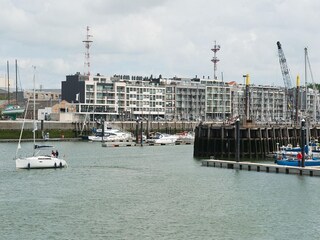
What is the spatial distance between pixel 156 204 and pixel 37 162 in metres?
32.6

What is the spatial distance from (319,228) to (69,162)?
57522mm

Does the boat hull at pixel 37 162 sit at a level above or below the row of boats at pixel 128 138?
below

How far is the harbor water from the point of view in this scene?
49.8 meters

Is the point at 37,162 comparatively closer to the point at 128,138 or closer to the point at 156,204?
the point at 156,204

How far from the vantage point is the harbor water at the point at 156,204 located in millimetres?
49750

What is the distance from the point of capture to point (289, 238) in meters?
47.5

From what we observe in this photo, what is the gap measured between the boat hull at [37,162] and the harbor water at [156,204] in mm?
1827

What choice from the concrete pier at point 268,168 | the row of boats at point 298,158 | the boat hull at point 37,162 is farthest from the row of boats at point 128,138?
the boat hull at point 37,162

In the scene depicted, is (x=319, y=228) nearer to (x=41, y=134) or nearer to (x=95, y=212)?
(x=95, y=212)

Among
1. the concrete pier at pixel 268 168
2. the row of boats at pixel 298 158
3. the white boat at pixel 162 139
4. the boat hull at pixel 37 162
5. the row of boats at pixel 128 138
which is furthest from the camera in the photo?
the row of boats at pixel 128 138

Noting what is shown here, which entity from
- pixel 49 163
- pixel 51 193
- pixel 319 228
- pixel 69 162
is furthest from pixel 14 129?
pixel 319 228

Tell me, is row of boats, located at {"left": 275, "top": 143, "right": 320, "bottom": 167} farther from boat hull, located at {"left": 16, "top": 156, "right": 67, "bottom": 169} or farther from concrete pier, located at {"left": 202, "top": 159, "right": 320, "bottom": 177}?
boat hull, located at {"left": 16, "top": 156, "right": 67, "bottom": 169}

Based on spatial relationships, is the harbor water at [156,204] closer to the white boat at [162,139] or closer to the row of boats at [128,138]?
the white boat at [162,139]

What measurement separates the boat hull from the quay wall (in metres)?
30.4
